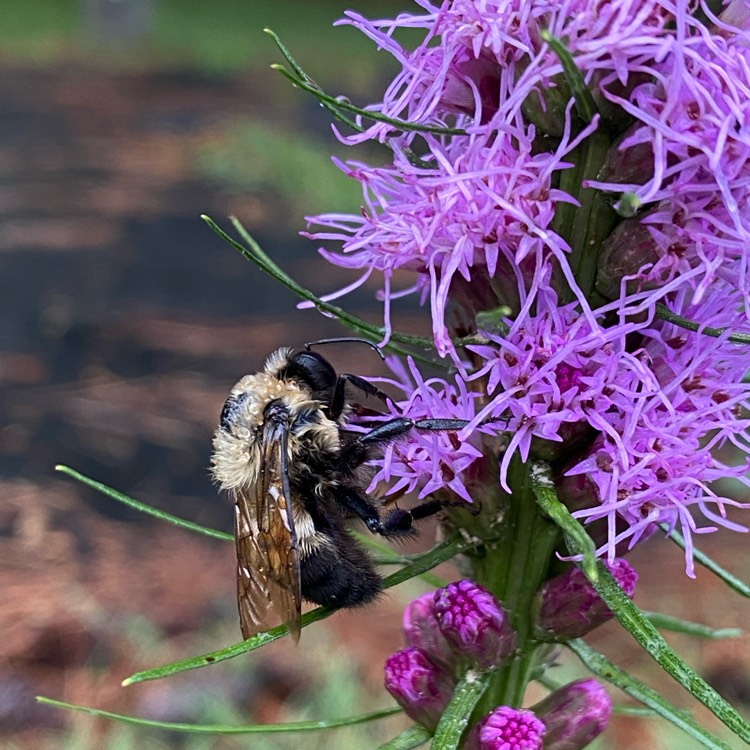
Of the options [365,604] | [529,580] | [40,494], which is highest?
[529,580]

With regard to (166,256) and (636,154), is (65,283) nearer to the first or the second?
(166,256)

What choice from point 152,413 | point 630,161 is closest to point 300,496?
point 630,161

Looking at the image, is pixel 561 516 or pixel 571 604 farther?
pixel 571 604

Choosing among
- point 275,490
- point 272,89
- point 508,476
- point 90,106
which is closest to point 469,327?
point 508,476

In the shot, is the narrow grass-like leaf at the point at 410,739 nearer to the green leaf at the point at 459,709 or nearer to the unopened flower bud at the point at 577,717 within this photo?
the green leaf at the point at 459,709

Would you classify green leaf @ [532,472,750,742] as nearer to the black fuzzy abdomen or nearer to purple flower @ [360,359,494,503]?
purple flower @ [360,359,494,503]

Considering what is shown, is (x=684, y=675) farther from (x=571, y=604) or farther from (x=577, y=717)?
(x=577, y=717)
